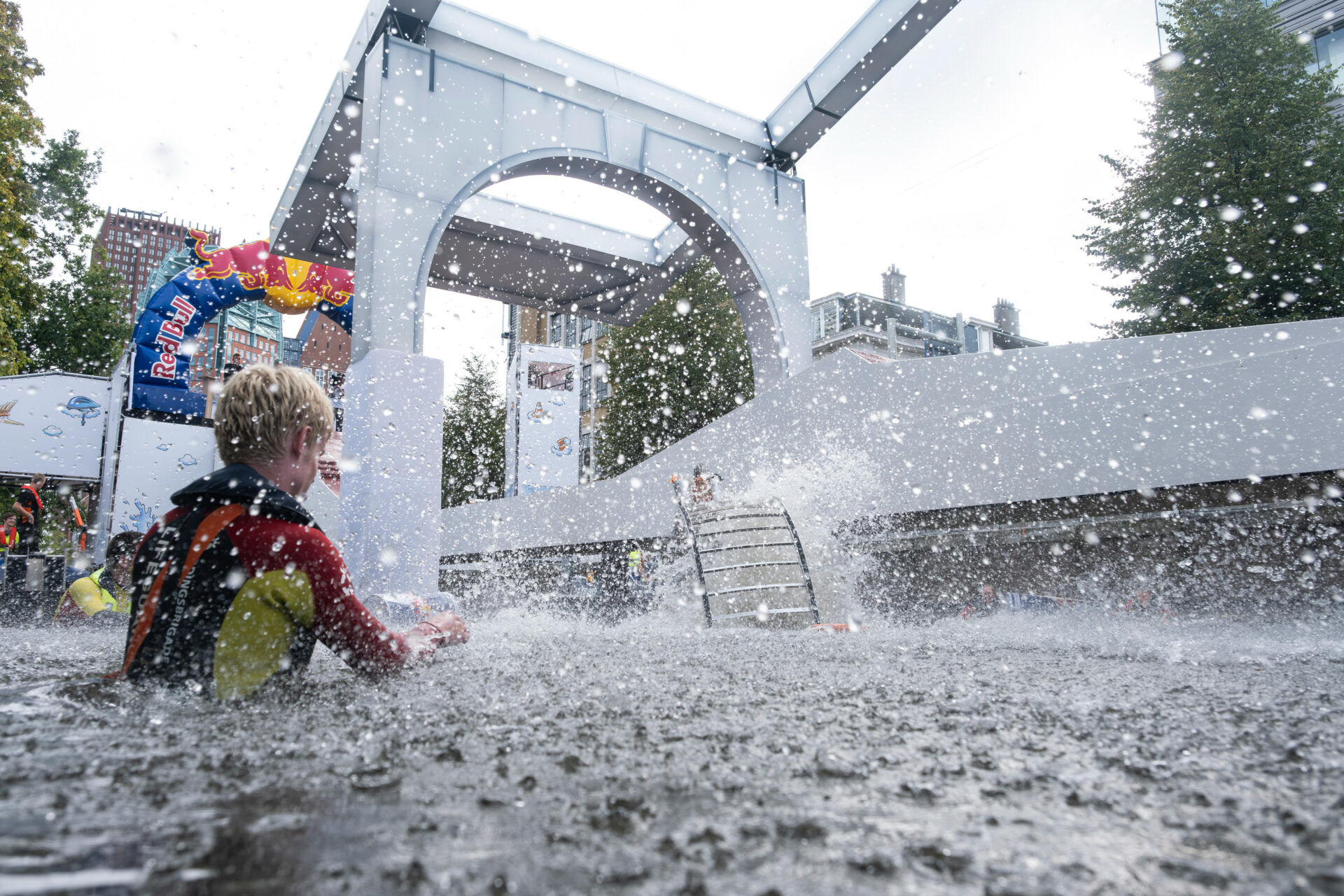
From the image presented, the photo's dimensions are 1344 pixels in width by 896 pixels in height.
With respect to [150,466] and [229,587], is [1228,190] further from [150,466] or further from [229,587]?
[150,466]

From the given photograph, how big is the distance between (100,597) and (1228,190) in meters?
17.8

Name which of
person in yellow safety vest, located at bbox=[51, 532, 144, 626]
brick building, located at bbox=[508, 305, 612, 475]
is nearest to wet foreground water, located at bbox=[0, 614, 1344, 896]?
person in yellow safety vest, located at bbox=[51, 532, 144, 626]

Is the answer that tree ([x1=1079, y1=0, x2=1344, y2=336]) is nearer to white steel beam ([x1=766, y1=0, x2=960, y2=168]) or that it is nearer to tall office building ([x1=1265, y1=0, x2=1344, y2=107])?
tall office building ([x1=1265, y1=0, x2=1344, y2=107])

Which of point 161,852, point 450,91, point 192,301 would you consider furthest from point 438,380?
point 192,301

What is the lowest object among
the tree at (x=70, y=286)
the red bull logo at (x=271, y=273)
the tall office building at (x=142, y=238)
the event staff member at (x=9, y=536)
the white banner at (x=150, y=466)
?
the event staff member at (x=9, y=536)

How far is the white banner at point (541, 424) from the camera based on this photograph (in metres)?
15.9

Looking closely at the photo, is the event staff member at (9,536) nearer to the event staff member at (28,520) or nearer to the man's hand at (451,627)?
the event staff member at (28,520)

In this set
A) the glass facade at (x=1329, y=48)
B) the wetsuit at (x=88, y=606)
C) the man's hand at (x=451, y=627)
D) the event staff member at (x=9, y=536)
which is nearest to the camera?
the man's hand at (x=451, y=627)

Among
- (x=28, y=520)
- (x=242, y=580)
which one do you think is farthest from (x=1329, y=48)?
(x=28, y=520)

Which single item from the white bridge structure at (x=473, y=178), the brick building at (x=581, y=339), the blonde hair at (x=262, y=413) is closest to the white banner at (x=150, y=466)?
the white bridge structure at (x=473, y=178)

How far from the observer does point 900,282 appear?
4228 centimetres

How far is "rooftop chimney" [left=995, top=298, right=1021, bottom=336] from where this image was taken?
44.8m

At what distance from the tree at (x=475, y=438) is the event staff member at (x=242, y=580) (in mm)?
26200

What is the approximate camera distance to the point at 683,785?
1302 millimetres
